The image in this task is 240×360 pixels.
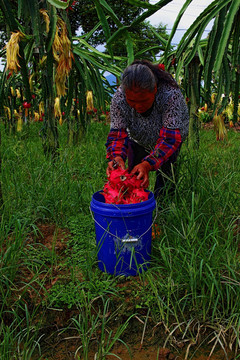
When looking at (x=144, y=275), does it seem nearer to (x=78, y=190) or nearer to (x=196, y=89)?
(x=78, y=190)

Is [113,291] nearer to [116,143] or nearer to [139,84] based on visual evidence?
[116,143]

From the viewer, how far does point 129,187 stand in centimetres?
165

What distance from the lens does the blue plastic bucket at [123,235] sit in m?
1.54

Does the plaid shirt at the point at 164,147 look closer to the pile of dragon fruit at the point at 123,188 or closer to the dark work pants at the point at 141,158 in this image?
the pile of dragon fruit at the point at 123,188

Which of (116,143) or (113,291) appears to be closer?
(113,291)

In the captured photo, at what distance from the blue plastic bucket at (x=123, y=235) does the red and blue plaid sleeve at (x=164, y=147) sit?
193 mm

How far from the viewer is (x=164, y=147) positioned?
1696 mm

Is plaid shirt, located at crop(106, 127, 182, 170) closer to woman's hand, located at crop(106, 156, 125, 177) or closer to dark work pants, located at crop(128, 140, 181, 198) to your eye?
woman's hand, located at crop(106, 156, 125, 177)

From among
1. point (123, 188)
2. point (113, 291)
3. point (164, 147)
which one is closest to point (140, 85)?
point (164, 147)

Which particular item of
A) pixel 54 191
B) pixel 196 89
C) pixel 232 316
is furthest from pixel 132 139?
pixel 196 89

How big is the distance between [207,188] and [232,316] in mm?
845

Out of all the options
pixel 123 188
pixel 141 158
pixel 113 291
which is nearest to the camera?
pixel 113 291

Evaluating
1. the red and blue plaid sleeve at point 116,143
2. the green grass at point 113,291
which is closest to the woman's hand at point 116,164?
the red and blue plaid sleeve at point 116,143

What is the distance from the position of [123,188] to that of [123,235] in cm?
23
